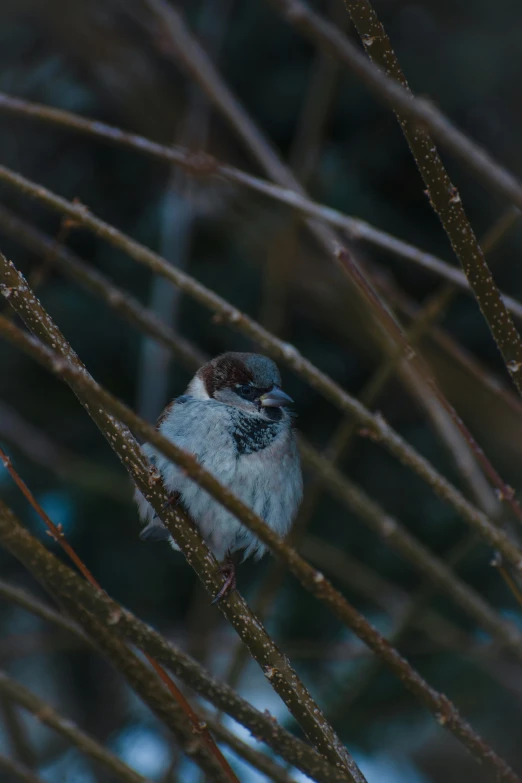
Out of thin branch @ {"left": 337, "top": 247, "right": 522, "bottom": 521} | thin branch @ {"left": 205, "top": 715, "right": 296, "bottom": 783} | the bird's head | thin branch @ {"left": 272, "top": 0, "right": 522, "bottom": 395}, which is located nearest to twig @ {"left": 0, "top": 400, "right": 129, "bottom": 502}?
the bird's head

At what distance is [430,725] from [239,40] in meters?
2.72

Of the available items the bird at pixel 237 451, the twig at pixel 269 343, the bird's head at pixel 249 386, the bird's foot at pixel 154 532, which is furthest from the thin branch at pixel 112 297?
the bird's foot at pixel 154 532

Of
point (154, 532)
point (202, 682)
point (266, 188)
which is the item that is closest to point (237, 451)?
point (154, 532)

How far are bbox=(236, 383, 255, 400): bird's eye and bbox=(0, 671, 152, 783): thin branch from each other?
3.93ft

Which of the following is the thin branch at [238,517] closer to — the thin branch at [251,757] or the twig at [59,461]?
the thin branch at [251,757]

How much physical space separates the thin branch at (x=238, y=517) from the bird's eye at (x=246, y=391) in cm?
102

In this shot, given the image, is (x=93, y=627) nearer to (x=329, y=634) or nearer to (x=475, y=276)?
(x=475, y=276)

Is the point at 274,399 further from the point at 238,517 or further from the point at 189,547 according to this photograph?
the point at 238,517

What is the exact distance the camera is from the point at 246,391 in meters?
Result: 2.59

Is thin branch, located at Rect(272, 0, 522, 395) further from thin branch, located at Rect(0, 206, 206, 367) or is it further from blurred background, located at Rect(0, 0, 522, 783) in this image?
blurred background, located at Rect(0, 0, 522, 783)

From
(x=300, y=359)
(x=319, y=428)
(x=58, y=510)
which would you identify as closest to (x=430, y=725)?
(x=319, y=428)

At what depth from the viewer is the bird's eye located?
8.48 ft

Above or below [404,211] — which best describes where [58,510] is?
below

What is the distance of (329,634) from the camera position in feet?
12.0
